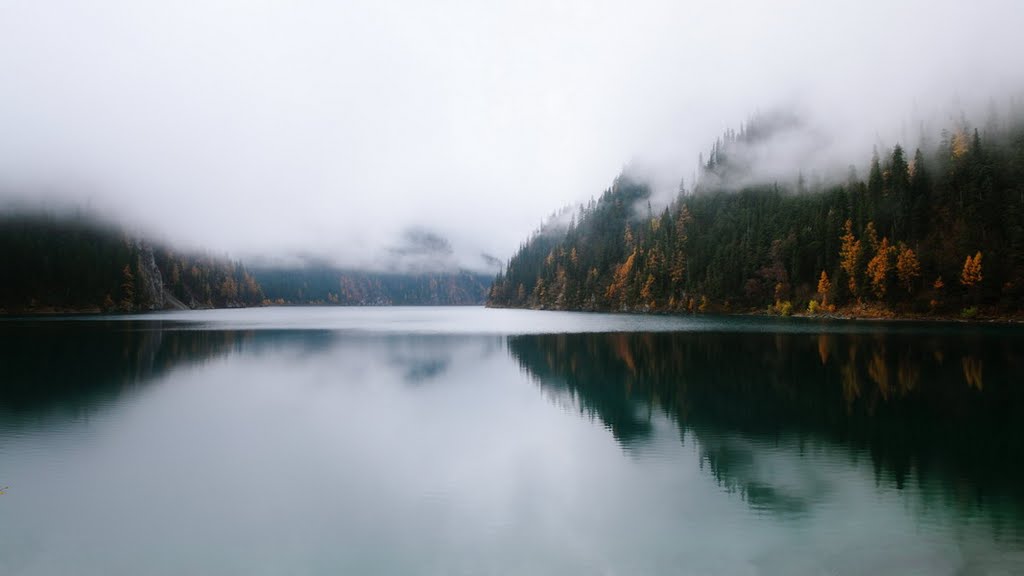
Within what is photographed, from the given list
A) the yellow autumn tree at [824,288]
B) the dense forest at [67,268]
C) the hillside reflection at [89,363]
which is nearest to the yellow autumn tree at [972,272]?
the yellow autumn tree at [824,288]

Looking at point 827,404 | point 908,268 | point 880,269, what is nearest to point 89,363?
point 827,404

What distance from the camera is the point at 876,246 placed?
104375 millimetres

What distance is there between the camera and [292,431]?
929 inches

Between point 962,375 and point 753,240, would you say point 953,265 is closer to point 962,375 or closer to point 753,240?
point 753,240

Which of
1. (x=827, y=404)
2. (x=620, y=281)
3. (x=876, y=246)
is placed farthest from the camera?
(x=620, y=281)

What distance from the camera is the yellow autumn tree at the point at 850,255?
10488 centimetres

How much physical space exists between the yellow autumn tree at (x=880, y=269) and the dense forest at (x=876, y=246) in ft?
0.69

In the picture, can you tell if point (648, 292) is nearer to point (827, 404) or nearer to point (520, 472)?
point (827, 404)

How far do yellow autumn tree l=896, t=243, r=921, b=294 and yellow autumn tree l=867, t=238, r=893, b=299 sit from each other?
158 centimetres

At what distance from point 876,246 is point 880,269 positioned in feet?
28.7

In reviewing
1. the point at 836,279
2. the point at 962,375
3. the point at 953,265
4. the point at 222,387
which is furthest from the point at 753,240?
the point at 222,387

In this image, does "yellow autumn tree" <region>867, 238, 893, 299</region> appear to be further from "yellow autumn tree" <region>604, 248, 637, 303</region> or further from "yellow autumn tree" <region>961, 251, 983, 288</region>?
"yellow autumn tree" <region>604, 248, 637, 303</region>

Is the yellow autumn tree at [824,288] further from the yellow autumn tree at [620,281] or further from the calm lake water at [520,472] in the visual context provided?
the calm lake water at [520,472]

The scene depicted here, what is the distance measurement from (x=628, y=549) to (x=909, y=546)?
630cm
